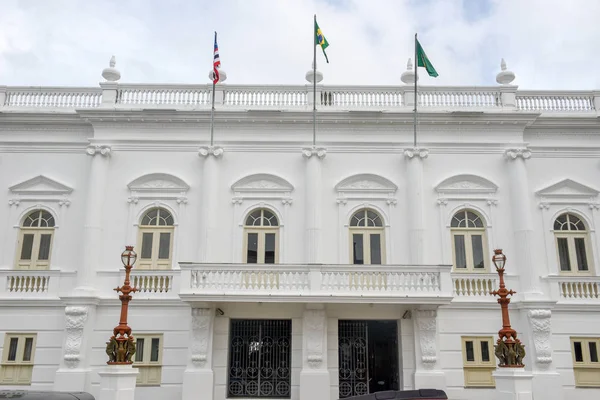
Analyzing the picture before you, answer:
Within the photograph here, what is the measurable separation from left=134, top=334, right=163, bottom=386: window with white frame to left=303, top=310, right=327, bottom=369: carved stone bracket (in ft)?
14.3

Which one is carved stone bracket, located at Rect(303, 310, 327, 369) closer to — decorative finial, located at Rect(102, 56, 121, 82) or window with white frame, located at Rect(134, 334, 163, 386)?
window with white frame, located at Rect(134, 334, 163, 386)

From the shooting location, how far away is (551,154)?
58.5 feet

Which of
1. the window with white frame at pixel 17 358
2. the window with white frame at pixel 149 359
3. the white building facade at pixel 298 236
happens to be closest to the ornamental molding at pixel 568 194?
the white building facade at pixel 298 236

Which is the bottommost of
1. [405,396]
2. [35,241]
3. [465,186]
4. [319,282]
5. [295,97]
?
[405,396]

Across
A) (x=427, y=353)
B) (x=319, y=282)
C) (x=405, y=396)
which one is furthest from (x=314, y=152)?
(x=405, y=396)

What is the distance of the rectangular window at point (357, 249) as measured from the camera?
55.4ft

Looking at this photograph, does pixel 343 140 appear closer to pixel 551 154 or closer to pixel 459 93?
pixel 459 93

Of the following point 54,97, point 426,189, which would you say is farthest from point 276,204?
point 54,97

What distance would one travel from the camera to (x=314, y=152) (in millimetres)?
17375

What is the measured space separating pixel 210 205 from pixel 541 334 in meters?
10.5

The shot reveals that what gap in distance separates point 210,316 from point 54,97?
943 cm

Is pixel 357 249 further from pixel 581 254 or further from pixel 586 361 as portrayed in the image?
pixel 586 361

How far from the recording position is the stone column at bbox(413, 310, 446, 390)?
15297mm

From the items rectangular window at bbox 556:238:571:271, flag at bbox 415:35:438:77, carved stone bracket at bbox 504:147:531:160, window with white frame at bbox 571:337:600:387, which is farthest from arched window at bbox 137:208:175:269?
window with white frame at bbox 571:337:600:387
